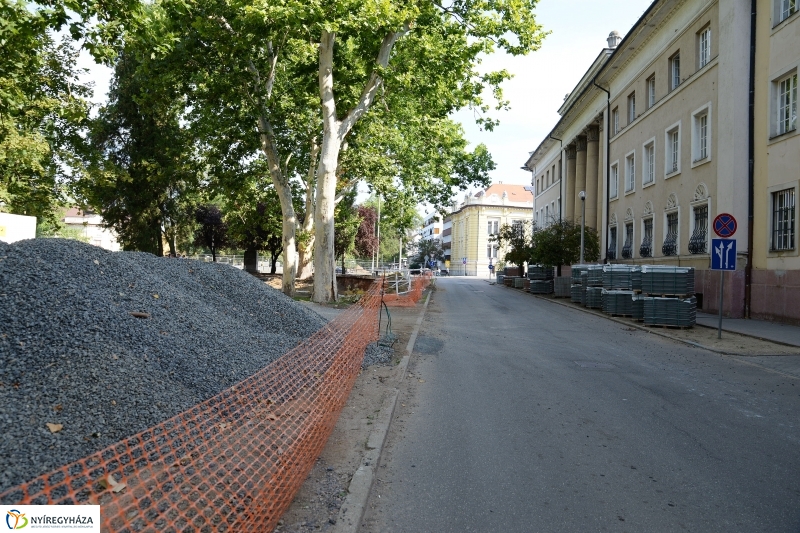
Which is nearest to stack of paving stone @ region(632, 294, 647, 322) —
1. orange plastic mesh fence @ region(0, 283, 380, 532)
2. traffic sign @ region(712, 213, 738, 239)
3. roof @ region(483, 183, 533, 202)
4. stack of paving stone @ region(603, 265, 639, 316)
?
stack of paving stone @ region(603, 265, 639, 316)

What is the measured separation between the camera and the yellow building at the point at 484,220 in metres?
91.0

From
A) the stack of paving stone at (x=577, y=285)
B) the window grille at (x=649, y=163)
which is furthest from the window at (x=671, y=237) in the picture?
the stack of paving stone at (x=577, y=285)

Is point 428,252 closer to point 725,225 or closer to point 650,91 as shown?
point 650,91

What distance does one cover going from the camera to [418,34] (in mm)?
17312

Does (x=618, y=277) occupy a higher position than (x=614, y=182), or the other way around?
(x=614, y=182)

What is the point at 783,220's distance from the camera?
16125 millimetres

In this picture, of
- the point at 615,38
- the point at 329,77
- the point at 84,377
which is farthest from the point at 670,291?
the point at 615,38

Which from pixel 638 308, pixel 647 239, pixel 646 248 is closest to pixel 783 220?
pixel 638 308

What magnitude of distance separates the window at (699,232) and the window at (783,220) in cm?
310

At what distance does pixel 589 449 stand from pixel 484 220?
8783 cm

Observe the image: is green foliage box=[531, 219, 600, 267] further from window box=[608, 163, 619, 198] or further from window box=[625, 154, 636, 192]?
window box=[625, 154, 636, 192]

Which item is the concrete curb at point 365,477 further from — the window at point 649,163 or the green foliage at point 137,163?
the green foliage at point 137,163

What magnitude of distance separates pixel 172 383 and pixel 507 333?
930cm

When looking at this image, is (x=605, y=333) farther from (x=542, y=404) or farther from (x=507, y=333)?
(x=542, y=404)
